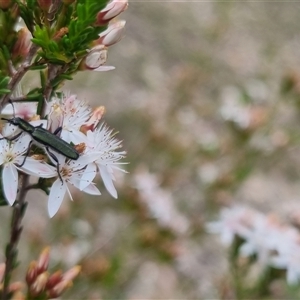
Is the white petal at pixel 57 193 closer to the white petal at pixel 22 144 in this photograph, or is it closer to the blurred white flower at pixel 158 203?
the white petal at pixel 22 144

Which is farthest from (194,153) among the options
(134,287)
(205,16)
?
(205,16)

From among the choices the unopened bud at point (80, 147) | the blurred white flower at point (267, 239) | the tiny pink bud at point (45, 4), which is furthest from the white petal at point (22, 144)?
the blurred white flower at point (267, 239)

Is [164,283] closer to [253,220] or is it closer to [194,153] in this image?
[194,153]

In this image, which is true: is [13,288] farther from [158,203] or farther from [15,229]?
[158,203]

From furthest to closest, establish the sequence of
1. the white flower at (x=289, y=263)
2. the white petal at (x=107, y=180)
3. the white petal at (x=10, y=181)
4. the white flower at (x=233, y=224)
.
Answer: the white flower at (x=233, y=224)
the white flower at (x=289, y=263)
the white petal at (x=107, y=180)
the white petal at (x=10, y=181)

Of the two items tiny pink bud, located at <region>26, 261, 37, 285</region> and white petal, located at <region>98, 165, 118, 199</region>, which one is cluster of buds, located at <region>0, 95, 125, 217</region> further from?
tiny pink bud, located at <region>26, 261, 37, 285</region>

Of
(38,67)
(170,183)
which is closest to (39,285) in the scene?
(38,67)
